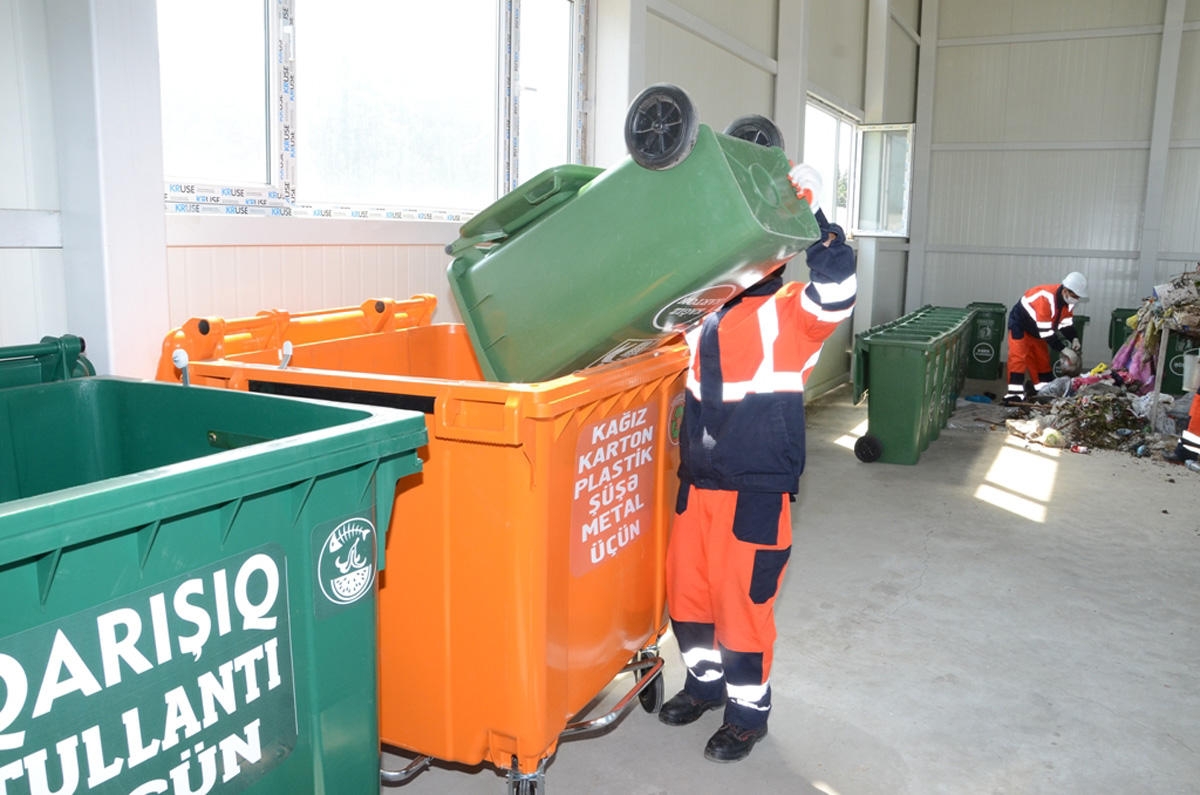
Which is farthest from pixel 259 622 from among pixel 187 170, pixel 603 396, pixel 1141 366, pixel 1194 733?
pixel 1141 366

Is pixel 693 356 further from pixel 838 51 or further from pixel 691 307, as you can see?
pixel 838 51

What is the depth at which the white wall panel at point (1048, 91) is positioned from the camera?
38.8 feet

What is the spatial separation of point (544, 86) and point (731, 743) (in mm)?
3617

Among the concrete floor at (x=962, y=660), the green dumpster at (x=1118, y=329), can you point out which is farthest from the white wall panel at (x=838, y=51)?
the concrete floor at (x=962, y=660)

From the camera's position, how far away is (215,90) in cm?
313

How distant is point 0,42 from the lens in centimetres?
237

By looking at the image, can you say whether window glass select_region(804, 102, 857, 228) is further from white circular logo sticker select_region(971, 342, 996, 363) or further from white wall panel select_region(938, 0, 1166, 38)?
white wall panel select_region(938, 0, 1166, 38)

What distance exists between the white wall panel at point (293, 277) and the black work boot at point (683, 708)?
76.6 inches

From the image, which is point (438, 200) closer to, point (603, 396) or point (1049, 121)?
point (603, 396)

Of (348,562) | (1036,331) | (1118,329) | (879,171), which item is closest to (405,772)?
(348,562)

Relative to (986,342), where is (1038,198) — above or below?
above

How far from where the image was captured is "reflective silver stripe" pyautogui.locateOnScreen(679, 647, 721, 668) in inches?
116

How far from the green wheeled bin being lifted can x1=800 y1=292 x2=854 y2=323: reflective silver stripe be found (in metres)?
0.19

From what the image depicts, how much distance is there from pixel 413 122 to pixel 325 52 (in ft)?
1.97
